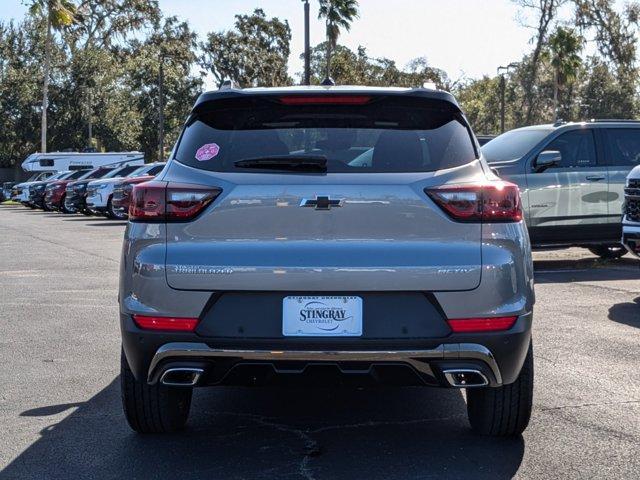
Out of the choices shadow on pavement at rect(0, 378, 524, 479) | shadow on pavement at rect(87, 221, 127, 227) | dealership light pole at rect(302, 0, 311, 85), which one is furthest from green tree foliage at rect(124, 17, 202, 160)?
shadow on pavement at rect(0, 378, 524, 479)

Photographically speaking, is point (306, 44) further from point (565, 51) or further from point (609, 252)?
point (565, 51)

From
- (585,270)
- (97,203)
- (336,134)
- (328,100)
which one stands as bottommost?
(97,203)

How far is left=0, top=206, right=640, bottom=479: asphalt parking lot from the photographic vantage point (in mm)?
4605

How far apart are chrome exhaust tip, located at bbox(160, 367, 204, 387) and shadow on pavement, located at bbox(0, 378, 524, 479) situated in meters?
0.39

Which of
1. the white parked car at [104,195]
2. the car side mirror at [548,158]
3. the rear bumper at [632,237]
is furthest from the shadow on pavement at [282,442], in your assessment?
the white parked car at [104,195]

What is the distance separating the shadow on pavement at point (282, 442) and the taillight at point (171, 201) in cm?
114

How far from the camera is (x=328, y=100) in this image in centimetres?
481

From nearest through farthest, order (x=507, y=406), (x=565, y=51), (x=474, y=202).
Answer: (x=474, y=202), (x=507, y=406), (x=565, y=51)

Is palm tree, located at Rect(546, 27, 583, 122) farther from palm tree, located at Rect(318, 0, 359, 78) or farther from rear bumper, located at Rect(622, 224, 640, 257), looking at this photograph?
rear bumper, located at Rect(622, 224, 640, 257)

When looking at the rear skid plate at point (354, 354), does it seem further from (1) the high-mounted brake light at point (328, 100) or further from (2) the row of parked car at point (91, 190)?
(2) the row of parked car at point (91, 190)

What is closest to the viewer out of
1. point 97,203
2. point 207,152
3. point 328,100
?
point 207,152

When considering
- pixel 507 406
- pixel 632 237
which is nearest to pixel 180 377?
pixel 507 406

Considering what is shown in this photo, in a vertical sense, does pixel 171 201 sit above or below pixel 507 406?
above

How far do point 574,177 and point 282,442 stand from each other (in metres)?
9.18
